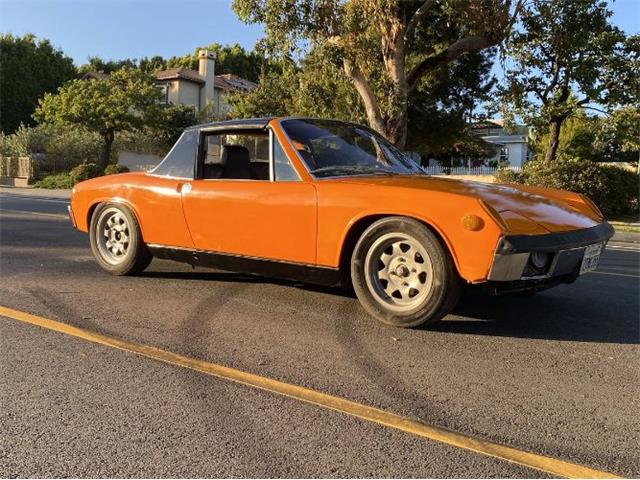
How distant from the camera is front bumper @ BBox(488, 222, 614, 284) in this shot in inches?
142

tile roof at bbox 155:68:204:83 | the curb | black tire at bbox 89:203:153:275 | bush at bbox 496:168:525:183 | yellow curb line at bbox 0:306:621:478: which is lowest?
yellow curb line at bbox 0:306:621:478

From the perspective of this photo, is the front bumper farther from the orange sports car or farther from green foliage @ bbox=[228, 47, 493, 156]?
green foliage @ bbox=[228, 47, 493, 156]

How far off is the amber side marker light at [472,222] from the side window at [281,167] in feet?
4.57

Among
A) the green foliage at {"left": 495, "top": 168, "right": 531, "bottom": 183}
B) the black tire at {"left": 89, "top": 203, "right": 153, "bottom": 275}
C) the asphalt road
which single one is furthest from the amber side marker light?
the green foliage at {"left": 495, "top": 168, "right": 531, "bottom": 183}

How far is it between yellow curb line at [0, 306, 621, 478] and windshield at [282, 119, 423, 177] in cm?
180

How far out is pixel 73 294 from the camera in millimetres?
5059

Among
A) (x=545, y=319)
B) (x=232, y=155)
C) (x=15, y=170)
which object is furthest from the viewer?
(x=15, y=170)

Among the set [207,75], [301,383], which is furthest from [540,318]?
[207,75]

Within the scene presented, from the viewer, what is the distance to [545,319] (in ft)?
14.9

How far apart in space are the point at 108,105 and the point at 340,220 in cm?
3150

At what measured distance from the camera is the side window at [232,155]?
17.4 ft

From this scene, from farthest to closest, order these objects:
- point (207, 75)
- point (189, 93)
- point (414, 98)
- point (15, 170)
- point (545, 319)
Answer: point (207, 75), point (189, 93), point (15, 170), point (414, 98), point (545, 319)

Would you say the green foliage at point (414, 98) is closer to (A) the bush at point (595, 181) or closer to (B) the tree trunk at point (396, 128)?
(B) the tree trunk at point (396, 128)

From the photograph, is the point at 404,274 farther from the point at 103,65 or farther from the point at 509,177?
the point at 103,65
